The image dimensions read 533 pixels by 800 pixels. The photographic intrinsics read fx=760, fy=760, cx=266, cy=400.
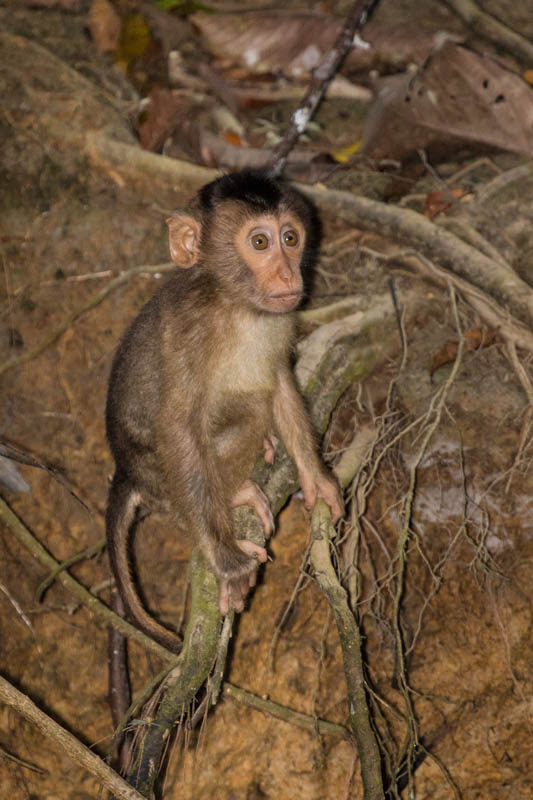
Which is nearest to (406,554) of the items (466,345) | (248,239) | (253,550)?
(253,550)

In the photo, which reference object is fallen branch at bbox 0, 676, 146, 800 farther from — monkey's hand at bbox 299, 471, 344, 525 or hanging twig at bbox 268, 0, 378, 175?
hanging twig at bbox 268, 0, 378, 175

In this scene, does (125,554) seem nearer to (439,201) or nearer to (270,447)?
(270,447)

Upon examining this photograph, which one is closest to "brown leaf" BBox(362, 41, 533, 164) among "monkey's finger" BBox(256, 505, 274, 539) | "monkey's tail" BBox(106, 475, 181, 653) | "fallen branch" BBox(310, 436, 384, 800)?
"fallen branch" BBox(310, 436, 384, 800)

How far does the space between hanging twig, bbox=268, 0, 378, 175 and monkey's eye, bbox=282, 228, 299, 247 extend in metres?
1.72

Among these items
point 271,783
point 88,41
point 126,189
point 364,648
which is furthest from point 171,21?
point 271,783

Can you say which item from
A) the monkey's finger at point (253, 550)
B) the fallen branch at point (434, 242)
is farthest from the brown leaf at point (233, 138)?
the monkey's finger at point (253, 550)

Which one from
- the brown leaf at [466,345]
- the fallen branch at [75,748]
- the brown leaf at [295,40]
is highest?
the brown leaf at [295,40]

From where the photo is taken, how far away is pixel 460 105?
15.9ft

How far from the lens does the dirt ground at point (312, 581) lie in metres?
3.70

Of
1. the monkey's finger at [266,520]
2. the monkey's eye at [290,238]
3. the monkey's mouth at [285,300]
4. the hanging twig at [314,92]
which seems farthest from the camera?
the hanging twig at [314,92]

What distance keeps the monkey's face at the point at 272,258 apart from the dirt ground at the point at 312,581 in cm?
102

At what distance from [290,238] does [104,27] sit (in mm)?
3929

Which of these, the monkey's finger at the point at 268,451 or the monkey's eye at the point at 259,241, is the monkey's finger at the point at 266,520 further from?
the monkey's eye at the point at 259,241

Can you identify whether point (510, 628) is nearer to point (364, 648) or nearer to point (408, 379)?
point (364, 648)
